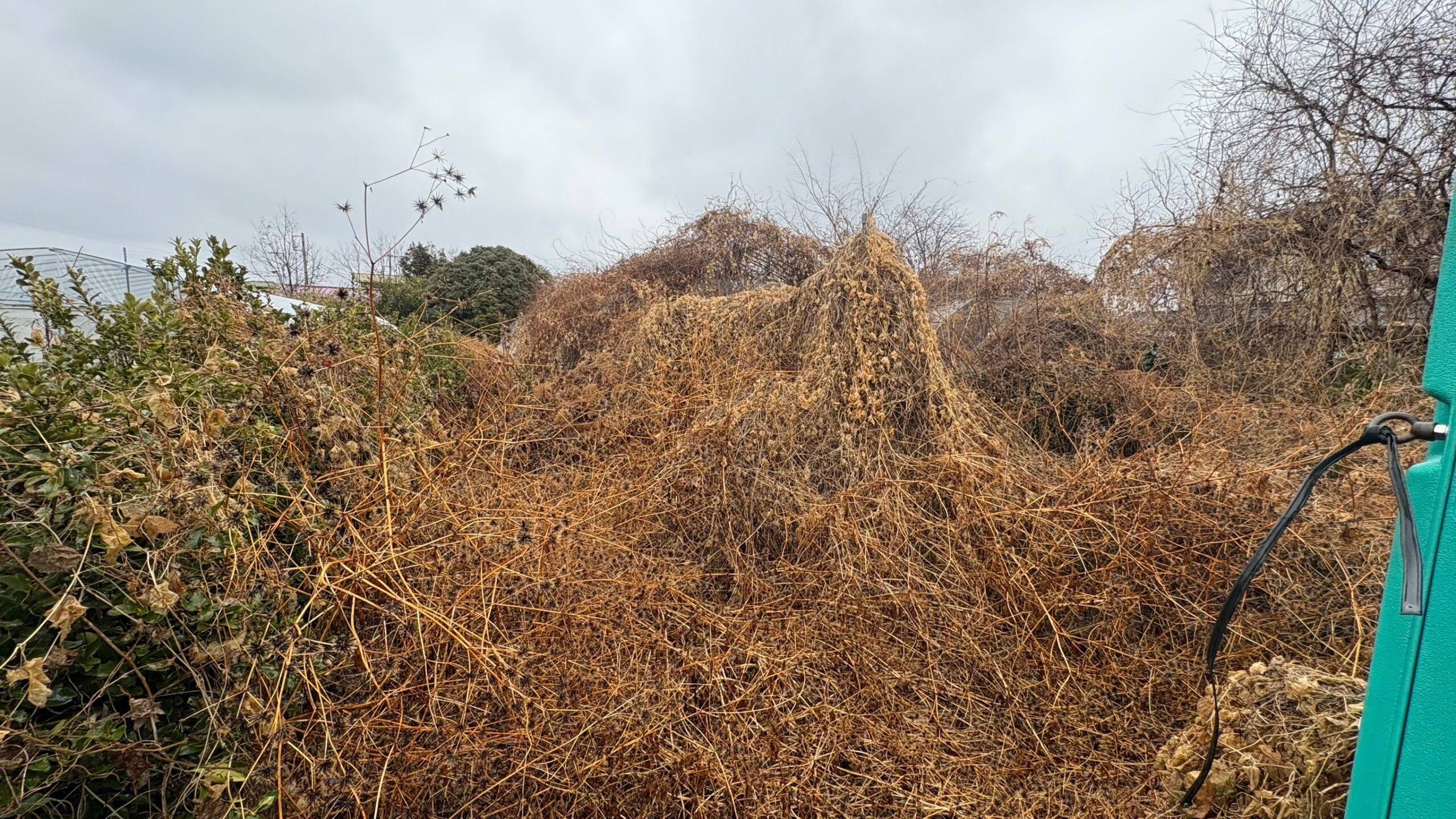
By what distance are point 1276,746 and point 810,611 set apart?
5.41ft

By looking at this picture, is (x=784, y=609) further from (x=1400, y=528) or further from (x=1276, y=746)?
(x=1400, y=528)

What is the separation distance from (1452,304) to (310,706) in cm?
284

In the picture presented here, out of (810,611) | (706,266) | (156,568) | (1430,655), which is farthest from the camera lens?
(706,266)

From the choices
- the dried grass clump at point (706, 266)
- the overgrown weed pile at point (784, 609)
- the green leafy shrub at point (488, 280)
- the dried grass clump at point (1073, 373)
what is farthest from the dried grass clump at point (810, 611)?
the green leafy shrub at point (488, 280)

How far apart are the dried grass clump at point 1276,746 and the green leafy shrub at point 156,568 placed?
2.70 meters

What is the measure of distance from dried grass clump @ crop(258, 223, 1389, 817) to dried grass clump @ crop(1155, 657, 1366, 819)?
221 millimetres

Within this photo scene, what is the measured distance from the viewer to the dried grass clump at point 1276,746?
64.2 inches

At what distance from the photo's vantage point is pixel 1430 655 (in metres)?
0.90

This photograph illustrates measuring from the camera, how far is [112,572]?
1.64 m

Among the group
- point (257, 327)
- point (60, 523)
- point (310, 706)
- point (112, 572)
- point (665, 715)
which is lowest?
point (665, 715)

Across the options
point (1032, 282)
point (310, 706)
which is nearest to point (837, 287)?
point (1032, 282)

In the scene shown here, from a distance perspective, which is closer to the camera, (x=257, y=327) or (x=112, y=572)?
(x=112, y=572)

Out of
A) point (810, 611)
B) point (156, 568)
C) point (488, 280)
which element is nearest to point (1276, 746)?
point (810, 611)

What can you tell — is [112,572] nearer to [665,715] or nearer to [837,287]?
[665,715]
